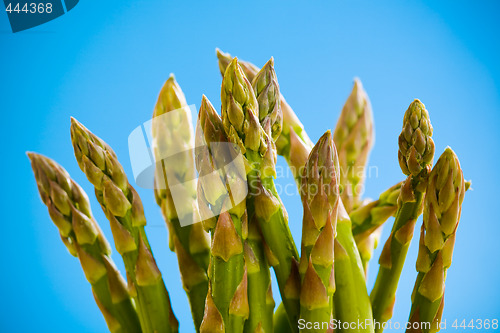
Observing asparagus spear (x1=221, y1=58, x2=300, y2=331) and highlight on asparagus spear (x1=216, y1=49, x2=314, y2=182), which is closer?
asparagus spear (x1=221, y1=58, x2=300, y2=331)

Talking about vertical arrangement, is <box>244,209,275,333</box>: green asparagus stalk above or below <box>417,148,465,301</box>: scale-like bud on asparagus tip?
below

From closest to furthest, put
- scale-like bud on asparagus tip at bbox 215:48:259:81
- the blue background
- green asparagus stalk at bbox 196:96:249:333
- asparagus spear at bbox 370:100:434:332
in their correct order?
1. green asparagus stalk at bbox 196:96:249:333
2. asparagus spear at bbox 370:100:434:332
3. scale-like bud on asparagus tip at bbox 215:48:259:81
4. the blue background

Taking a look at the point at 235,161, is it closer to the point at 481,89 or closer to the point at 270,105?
the point at 270,105

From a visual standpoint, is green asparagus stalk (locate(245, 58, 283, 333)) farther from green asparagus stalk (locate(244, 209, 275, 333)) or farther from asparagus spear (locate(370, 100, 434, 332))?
asparagus spear (locate(370, 100, 434, 332))

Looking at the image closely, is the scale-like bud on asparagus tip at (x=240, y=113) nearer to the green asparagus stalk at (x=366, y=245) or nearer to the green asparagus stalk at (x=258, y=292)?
the green asparagus stalk at (x=258, y=292)

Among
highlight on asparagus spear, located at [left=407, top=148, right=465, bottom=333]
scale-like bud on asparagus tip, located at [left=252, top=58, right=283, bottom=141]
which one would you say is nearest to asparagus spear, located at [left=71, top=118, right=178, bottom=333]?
scale-like bud on asparagus tip, located at [left=252, top=58, right=283, bottom=141]

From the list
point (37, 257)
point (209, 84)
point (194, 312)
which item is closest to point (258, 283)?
point (194, 312)

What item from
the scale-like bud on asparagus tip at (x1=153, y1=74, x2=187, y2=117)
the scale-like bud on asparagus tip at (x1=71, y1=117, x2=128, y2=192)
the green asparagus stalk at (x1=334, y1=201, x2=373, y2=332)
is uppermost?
the scale-like bud on asparagus tip at (x1=153, y1=74, x2=187, y2=117)

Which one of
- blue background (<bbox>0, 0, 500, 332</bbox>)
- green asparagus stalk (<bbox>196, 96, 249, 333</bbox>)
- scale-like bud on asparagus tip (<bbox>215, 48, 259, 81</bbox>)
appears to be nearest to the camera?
green asparagus stalk (<bbox>196, 96, 249, 333</bbox>)

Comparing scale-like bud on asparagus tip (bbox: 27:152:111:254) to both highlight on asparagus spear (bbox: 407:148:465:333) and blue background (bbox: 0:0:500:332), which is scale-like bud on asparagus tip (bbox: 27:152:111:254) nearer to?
highlight on asparagus spear (bbox: 407:148:465:333)
